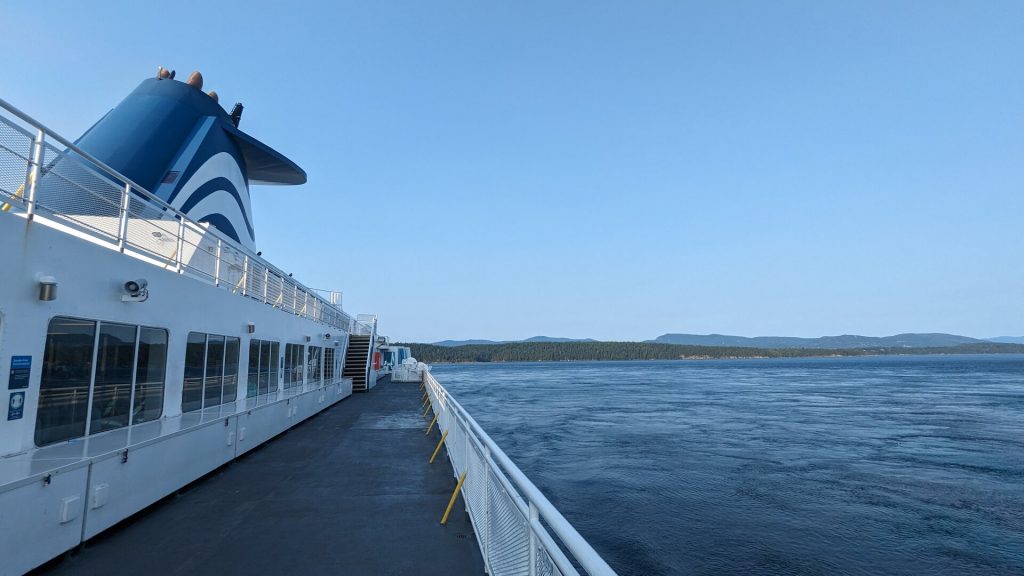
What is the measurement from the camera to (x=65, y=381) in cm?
575

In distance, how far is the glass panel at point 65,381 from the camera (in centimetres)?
547

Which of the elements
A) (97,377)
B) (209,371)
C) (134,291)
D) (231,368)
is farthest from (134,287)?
(231,368)

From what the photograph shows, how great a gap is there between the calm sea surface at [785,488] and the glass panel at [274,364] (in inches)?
282

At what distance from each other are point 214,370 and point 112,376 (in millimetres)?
3097

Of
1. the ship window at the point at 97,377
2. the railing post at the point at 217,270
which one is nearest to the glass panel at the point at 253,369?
the railing post at the point at 217,270

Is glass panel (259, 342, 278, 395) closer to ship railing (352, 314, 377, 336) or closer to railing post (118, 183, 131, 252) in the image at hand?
railing post (118, 183, 131, 252)

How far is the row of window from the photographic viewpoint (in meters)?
5.60

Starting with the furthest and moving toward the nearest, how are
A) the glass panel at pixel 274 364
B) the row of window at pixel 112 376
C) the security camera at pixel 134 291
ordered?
the glass panel at pixel 274 364
the security camera at pixel 134 291
the row of window at pixel 112 376

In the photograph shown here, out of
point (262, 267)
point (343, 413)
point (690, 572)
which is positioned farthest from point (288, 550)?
point (343, 413)

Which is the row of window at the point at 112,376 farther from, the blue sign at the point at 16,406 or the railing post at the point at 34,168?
the railing post at the point at 34,168

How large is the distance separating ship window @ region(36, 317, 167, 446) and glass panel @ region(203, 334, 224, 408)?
157 cm

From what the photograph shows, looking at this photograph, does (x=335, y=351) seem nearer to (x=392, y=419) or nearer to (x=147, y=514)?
(x=392, y=419)

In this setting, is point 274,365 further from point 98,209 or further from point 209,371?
point 98,209

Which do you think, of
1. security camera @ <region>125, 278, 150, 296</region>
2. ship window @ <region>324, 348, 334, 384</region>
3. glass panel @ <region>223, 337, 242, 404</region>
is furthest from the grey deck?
ship window @ <region>324, 348, 334, 384</region>
